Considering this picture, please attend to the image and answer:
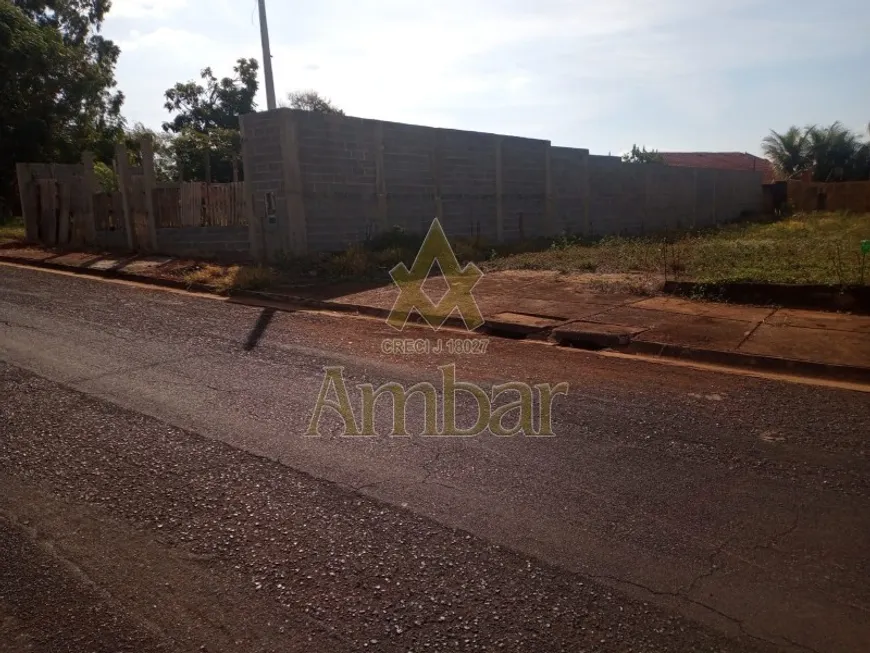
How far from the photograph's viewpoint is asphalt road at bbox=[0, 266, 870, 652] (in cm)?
247

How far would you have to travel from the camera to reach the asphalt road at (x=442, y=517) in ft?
8.12

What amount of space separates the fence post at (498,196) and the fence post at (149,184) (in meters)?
8.68

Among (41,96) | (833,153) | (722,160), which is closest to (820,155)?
(833,153)

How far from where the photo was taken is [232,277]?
37.0 feet

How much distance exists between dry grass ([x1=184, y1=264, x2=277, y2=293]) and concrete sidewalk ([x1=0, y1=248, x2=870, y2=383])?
0.27 m

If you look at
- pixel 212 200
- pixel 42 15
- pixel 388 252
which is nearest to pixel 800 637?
pixel 388 252

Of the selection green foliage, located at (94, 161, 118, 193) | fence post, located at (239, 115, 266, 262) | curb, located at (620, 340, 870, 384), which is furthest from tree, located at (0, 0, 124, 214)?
curb, located at (620, 340, 870, 384)

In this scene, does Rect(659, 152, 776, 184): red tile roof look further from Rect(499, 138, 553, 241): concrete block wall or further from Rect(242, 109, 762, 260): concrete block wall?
Rect(499, 138, 553, 241): concrete block wall

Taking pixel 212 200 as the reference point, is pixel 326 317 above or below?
below

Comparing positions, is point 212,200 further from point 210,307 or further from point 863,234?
point 863,234

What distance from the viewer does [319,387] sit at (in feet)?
17.5

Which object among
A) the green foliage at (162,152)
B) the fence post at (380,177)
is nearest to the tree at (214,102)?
the green foliage at (162,152)

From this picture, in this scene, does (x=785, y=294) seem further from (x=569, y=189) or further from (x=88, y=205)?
(x=88, y=205)

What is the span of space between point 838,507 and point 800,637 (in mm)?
1202
